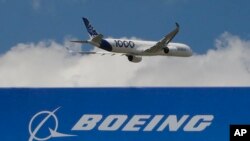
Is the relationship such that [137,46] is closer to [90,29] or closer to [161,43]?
[161,43]

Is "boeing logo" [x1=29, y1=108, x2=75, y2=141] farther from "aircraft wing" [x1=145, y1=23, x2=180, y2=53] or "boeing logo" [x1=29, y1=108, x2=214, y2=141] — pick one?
"aircraft wing" [x1=145, y1=23, x2=180, y2=53]

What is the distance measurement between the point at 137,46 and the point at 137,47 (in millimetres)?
260

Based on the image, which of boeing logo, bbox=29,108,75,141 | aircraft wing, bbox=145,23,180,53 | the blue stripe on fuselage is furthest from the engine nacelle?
boeing logo, bbox=29,108,75,141

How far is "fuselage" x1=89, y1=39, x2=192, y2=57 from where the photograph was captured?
12031 centimetres

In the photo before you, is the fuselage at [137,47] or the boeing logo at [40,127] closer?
the boeing logo at [40,127]

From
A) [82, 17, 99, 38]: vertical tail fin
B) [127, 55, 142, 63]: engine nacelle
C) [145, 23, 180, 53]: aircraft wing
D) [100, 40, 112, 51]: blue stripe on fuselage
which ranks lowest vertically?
[127, 55, 142, 63]: engine nacelle

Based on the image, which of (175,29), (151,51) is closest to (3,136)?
(175,29)

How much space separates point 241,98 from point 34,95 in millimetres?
7714

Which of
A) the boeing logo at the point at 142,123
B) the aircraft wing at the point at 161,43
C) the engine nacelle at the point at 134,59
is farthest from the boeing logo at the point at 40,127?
the engine nacelle at the point at 134,59

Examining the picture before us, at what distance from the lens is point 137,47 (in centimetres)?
12962

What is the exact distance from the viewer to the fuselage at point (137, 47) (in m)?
120

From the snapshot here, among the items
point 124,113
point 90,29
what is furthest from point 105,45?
point 124,113

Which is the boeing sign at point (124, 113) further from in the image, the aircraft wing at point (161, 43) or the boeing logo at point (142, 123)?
the aircraft wing at point (161, 43)

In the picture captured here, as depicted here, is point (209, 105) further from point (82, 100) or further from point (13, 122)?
point (13, 122)
